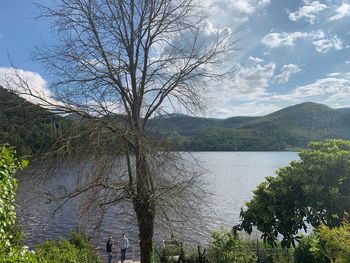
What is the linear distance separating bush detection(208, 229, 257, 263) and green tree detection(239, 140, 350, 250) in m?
0.77

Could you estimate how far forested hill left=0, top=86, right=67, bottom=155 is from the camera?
9.44m

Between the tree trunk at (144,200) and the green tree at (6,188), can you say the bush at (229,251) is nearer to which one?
the tree trunk at (144,200)

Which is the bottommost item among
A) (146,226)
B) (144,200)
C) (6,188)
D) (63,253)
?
(63,253)

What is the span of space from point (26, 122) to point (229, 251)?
29.9 ft

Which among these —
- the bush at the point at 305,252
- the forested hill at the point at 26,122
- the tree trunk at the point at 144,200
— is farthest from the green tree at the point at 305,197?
the forested hill at the point at 26,122

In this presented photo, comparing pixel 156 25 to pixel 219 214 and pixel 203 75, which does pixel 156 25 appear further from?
pixel 219 214

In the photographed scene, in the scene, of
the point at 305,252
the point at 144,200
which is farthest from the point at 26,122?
the point at 305,252

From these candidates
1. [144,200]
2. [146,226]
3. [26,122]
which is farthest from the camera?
[146,226]

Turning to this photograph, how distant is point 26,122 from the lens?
980 centimetres

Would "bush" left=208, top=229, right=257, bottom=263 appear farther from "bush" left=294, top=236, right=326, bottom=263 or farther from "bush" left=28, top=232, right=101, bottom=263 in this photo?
"bush" left=28, top=232, right=101, bottom=263

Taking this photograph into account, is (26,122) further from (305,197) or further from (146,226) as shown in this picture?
(305,197)

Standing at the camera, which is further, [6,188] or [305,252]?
[305,252]

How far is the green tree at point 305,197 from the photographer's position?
12.8 meters

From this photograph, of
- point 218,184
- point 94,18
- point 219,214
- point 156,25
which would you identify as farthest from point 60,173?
point 218,184
